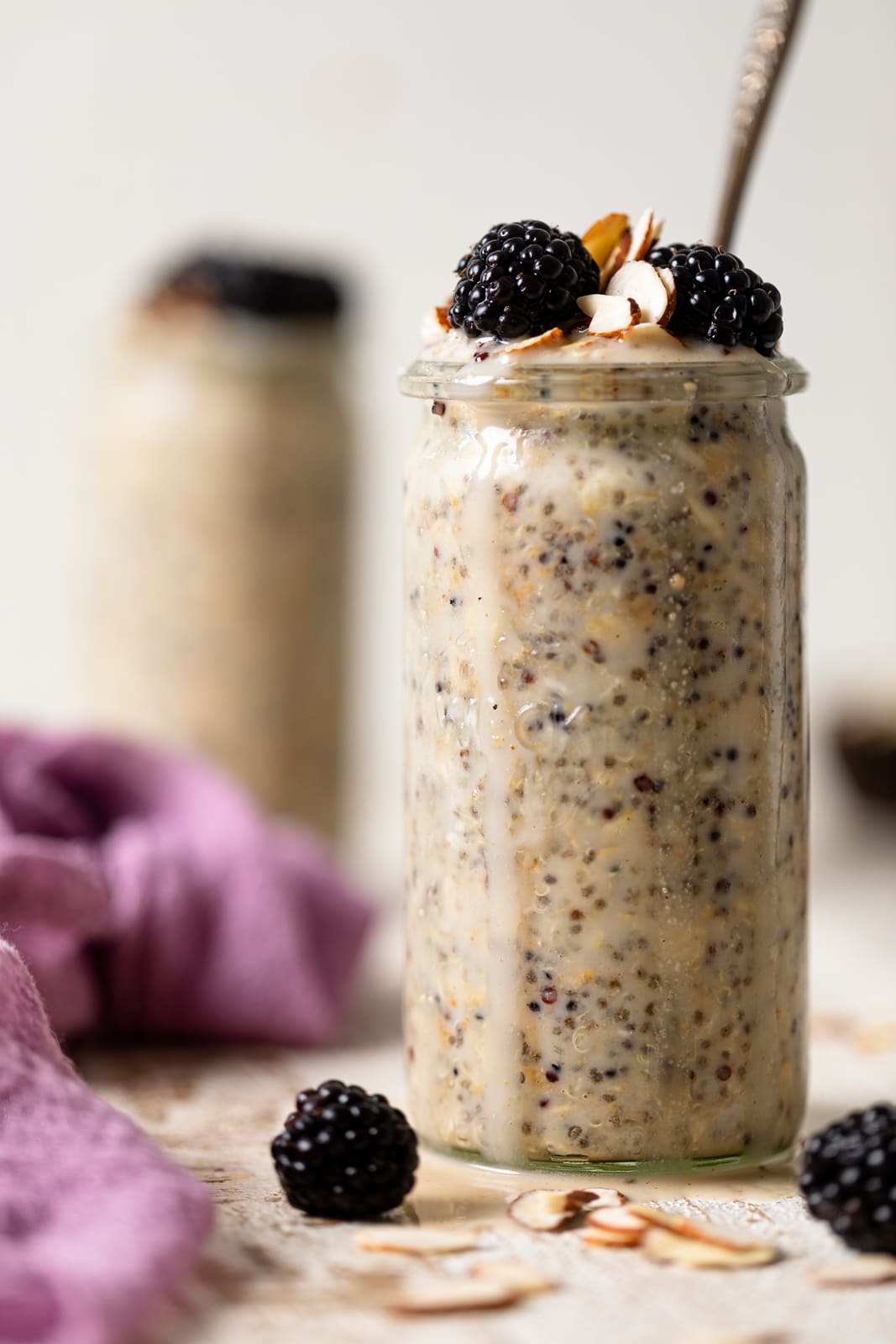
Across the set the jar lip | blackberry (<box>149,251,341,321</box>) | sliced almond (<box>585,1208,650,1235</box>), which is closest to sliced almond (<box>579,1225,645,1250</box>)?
sliced almond (<box>585,1208,650,1235</box>)

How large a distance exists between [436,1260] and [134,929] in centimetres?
45

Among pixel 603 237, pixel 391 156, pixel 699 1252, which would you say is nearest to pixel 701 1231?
pixel 699 1252

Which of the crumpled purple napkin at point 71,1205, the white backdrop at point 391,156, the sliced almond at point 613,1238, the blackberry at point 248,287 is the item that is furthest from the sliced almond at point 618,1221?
the white backdrop at point 391,156

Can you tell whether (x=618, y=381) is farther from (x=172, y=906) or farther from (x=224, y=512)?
(x=224, y=512)

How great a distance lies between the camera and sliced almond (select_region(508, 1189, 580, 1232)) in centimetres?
90

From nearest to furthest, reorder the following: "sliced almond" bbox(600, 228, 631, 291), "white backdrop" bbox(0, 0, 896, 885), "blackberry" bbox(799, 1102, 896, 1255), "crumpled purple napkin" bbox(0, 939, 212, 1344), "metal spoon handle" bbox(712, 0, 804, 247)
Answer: "crumpled purple napkin" bbox(0, 939, 212, 1344)
"blackberry" bbox(799, 1102, 896, 1255)
"sliced almond" bbox(600, 228, 631, 291)
"metal spoon handle" bbox(712, 0, 804, 247)
"white backdrop" bbox(0, 0, 896, 885)

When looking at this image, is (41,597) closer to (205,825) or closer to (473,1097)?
(205,825)

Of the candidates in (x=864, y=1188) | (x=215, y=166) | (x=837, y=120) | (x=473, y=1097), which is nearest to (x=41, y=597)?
(x=215, y=166)

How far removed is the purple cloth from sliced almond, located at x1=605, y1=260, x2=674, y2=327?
465 mm

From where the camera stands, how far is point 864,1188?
2.80ft

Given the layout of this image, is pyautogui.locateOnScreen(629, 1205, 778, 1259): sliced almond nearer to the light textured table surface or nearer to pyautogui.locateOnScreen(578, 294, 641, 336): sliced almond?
the light textured table surface

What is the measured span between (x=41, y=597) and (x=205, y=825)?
4.81 feet

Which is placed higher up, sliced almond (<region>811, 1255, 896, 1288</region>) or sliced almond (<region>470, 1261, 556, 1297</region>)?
sliced almond (<region>811, 1255, 896, 1288</region>)

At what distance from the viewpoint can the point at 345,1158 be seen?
91 cm
